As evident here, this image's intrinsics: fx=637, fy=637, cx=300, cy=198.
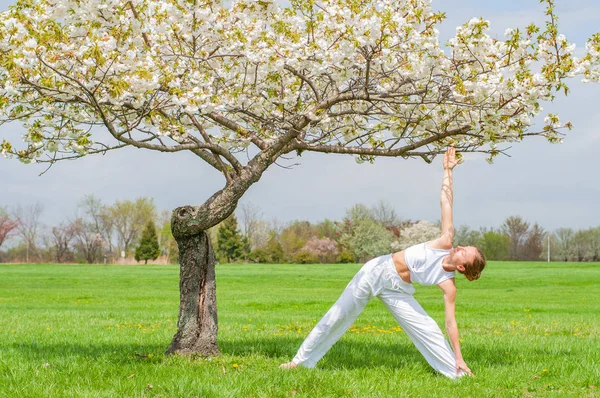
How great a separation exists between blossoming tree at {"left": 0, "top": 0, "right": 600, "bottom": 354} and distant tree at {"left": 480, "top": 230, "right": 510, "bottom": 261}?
8156 centimetres

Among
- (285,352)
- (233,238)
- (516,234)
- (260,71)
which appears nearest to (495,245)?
(516,234)

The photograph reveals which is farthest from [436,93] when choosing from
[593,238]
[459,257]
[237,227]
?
[593,238]

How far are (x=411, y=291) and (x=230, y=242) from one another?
70651 millimetres

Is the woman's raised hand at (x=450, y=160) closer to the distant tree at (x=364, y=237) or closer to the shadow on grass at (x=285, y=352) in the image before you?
the shadow on grass at (x=285, y=352)

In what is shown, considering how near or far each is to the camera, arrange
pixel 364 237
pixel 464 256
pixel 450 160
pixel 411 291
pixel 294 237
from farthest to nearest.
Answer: pixel 294 237, pixel 364 237, pixel 450 160, pixel 411 291, pixel 464 256

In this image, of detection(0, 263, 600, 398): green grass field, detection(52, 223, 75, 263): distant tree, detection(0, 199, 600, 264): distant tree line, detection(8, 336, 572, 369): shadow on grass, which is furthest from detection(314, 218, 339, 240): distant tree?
detection(8, 336, 572, 369): shadow on grass

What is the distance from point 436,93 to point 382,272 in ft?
7.27

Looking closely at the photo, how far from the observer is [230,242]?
76.9 metres

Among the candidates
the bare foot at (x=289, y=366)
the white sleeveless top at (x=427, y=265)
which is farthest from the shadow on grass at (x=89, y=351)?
the white sleeveless top at (x=427, y=265)

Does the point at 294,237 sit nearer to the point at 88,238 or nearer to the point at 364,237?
the point at 364,237

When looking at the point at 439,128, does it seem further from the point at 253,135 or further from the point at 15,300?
the point at 15,300

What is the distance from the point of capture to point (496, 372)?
7332mm

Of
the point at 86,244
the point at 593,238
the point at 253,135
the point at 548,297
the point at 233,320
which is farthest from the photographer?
the point at 593,238

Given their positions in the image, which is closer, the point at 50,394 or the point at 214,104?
the point at 50,394
